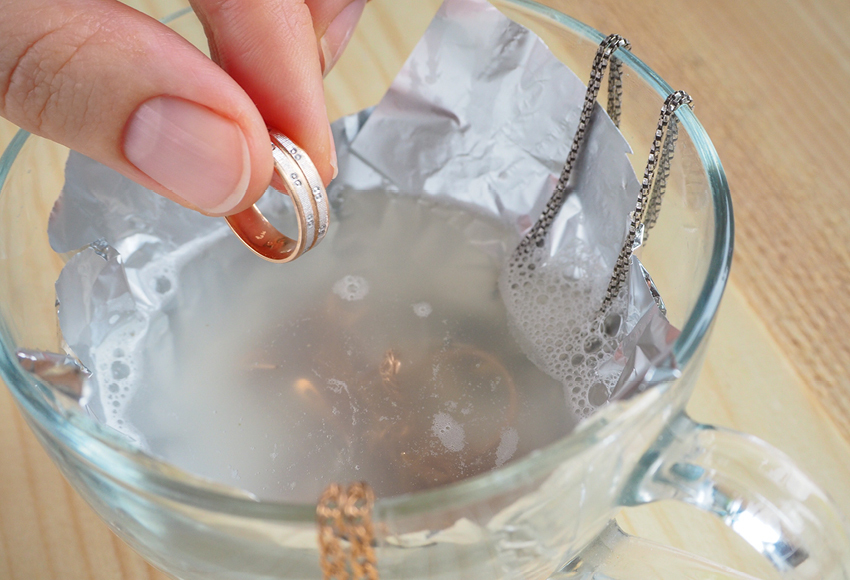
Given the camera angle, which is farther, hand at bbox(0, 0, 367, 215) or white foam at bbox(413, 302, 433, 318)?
white foam at bbox(413, 302, 433, 318)

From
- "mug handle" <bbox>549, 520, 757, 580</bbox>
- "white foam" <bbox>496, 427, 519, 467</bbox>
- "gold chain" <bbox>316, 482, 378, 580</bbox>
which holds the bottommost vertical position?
"white foam" <bbox>496, 427, 519, 467</bbox>

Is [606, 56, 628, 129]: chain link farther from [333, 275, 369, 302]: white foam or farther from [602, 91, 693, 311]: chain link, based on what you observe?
[333, 275, 369, 302]: white foam

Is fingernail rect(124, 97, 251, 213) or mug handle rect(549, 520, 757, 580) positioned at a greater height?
fingernail rect(124, 97, 251, 213)

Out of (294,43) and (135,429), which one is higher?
(294,43)

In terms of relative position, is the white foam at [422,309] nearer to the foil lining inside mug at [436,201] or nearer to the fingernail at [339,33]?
the foil lining inside mug at [436,201]

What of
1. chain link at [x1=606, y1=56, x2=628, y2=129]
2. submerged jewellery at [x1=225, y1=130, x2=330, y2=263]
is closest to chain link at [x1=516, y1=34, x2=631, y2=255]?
chain link at [x1=606, y1=56, x2=628, y2=129]

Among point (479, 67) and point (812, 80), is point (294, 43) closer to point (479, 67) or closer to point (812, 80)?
point (479, 67)

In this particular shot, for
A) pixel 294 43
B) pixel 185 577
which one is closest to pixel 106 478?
pixel 185 577

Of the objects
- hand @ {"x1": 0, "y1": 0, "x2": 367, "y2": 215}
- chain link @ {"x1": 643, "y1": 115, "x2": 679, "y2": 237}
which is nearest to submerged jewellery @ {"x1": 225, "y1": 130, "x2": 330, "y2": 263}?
hand @ {"x1": 0, "y1": 0, "x2": 367, "y2": 215}
